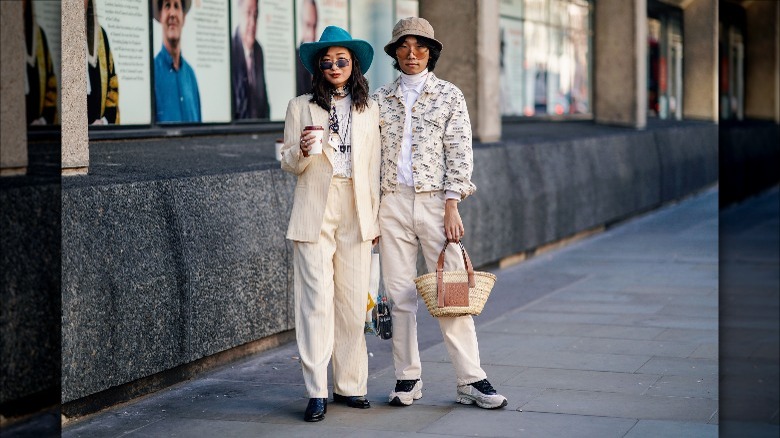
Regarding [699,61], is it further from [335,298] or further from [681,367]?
[335,298]

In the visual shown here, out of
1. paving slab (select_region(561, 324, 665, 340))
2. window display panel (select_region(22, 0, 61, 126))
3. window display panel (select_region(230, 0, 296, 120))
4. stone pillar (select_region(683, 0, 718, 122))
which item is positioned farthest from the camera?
stone pillar (select_region(683, 0, 718, 122))

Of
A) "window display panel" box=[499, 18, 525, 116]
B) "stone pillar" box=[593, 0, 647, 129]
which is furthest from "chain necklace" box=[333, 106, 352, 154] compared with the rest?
"stone pillar" box=[593, 0, 647, 129]

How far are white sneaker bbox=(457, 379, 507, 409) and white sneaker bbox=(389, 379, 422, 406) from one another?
24cm

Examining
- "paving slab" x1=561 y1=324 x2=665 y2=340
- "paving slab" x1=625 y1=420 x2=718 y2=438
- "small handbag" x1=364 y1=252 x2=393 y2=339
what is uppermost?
"small handbag" x1=364 y1=252 x2=393 y2=339

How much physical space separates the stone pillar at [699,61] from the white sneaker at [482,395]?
23910 millimetres

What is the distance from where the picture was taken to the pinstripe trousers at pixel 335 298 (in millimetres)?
6332

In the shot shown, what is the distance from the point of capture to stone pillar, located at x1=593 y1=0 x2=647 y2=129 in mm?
20406

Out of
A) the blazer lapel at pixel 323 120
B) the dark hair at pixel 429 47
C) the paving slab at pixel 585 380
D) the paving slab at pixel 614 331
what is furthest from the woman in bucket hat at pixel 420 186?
the paving slab at pixel 614 331

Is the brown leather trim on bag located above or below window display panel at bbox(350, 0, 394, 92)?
below

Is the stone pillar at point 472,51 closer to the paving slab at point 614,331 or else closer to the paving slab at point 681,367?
the paving slab at point 614,331

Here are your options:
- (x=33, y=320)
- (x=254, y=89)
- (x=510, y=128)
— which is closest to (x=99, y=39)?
(x=254, y=89)

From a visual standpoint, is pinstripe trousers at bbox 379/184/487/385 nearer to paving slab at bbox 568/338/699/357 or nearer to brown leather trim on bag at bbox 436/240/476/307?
brown leather trim on bag at bbox 436/240/476/307

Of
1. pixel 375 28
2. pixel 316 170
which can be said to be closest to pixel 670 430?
pixel 316 170

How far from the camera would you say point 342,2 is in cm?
1319
